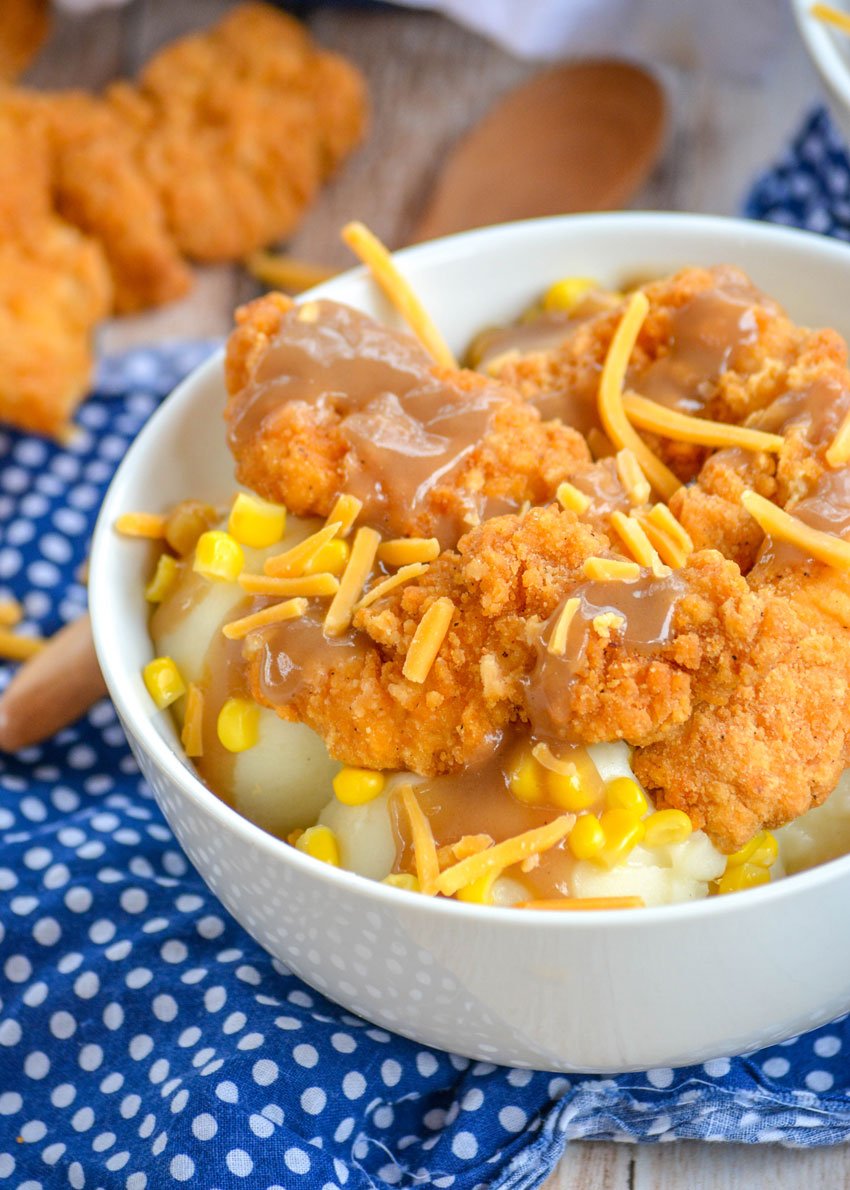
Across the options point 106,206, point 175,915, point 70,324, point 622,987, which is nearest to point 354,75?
point 106,206

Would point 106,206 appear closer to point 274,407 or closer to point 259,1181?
point 274,407

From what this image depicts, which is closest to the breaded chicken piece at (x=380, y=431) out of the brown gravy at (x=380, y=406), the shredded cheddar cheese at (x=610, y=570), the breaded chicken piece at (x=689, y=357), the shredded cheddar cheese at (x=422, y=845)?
the brown gravy at (x=380, y=406)

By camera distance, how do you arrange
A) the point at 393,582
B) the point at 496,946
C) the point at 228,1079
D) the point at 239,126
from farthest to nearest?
the point at 239,126 < the point at 228,1079 < the point at 393,582 < the point at 496,946

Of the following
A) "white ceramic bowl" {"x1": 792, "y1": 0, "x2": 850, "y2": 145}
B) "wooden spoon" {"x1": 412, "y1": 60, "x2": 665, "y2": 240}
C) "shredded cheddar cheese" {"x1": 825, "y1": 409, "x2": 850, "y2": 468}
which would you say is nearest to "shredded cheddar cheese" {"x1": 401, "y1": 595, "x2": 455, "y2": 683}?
"shredded cheddar cheese" {"x1": 825, "y1": 409, "x2": 850, "y2": 468}

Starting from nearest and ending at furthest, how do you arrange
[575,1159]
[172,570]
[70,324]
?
[575,1159] < [172,570] < [70,324]

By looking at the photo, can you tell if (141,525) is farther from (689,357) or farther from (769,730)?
A: (769,730)

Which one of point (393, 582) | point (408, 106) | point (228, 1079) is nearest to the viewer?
point (393, 582)

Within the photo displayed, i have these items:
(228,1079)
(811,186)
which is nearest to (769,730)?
(228,1079)
